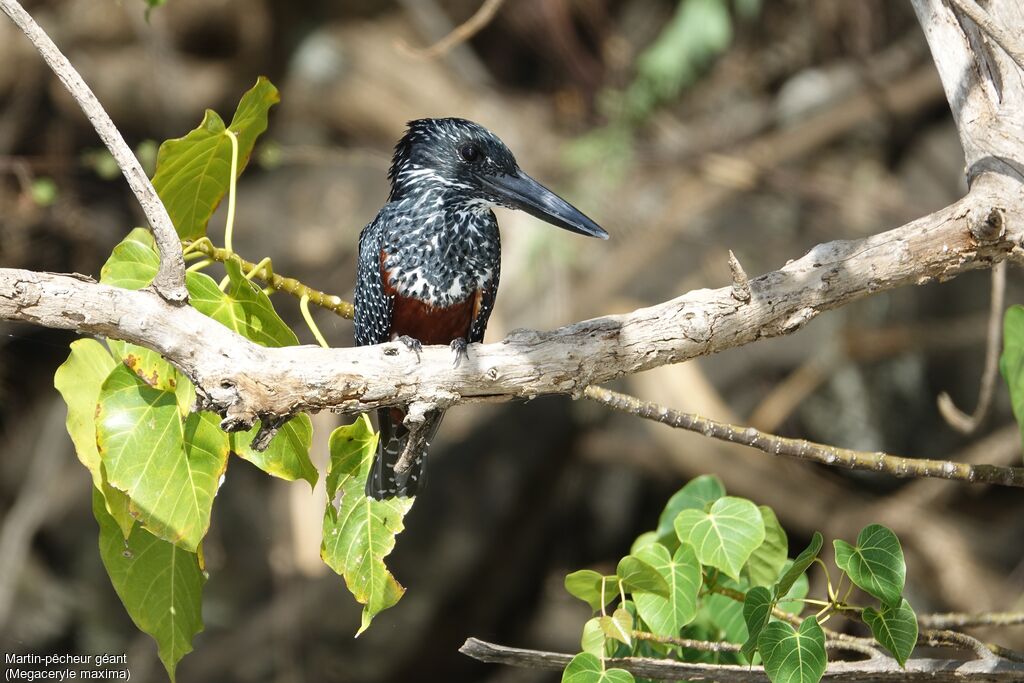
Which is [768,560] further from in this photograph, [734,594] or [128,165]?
[128,165]

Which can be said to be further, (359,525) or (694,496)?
(694,496)

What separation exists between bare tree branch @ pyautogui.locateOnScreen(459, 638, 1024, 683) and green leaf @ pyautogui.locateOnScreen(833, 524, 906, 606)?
0.24m

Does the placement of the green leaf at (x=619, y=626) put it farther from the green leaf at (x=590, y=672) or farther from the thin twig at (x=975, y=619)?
the thin twig at (x=975, y=619)

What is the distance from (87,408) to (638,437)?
11.3 feet

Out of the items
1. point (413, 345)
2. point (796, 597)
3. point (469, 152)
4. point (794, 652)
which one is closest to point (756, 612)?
point (794, 652)

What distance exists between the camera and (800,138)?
5539mm

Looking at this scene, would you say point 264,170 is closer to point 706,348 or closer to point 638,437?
point 638,437

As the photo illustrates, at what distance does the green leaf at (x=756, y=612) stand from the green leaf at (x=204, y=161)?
3.96ft

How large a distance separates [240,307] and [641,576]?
84 cm

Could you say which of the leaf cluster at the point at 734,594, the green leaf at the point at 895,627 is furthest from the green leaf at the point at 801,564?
the green leaf at the point at 895,627

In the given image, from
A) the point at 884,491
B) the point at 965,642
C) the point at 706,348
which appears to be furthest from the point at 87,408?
the point at 884,491

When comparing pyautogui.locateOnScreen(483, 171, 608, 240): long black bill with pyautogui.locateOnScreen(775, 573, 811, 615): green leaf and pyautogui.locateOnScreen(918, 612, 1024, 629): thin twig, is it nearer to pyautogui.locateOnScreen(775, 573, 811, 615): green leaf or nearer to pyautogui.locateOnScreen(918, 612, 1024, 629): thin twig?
pyautogui.locateOnScreen(775, 573, 811, 615): green leaf

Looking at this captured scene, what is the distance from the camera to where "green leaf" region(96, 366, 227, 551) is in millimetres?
1622

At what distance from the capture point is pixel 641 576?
1.73 m
